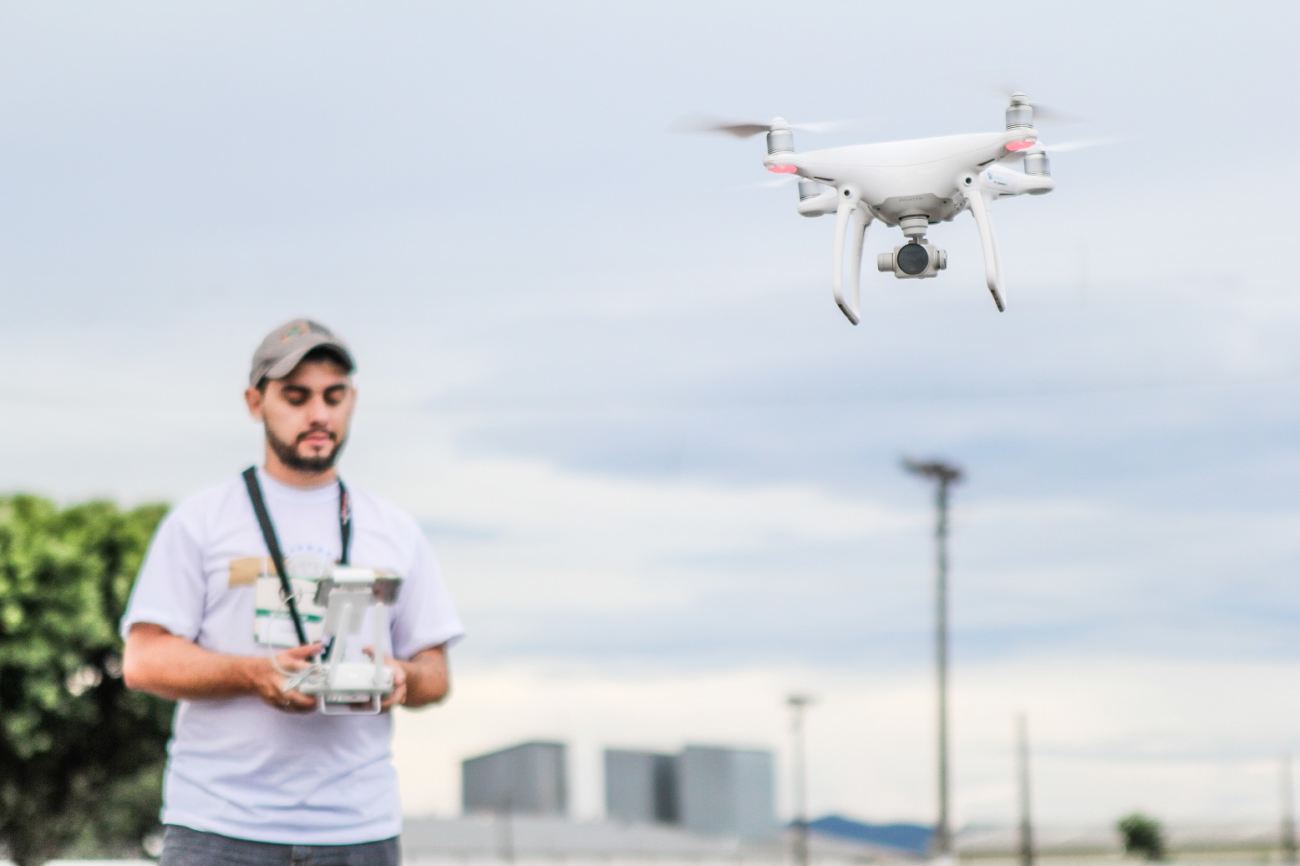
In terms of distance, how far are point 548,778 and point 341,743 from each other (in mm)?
88316

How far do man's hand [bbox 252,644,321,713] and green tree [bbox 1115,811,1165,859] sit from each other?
89409 millimetres

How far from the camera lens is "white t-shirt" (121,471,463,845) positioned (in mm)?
5316

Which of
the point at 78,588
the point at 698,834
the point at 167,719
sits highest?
the point at 78,588

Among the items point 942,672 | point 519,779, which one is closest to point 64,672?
point 942,672

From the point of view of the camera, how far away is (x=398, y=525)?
5.75 meters

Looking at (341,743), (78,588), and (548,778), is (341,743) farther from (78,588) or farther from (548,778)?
(548,778)

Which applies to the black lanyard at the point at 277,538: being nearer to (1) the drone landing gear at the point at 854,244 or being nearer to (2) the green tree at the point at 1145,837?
(1) the drone landing gear at the point at 854,244

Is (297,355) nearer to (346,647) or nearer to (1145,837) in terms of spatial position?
(346,647)

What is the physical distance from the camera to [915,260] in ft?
9.11

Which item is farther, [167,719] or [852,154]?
[167,719]

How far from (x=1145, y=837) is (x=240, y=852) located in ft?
296

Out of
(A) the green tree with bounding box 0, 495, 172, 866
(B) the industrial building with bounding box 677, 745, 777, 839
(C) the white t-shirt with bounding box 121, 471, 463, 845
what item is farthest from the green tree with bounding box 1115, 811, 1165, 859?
(C) the white t-shirt with bounding box 121, 471, 463, 845

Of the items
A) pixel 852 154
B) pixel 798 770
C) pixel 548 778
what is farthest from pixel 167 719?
pixel 548 778

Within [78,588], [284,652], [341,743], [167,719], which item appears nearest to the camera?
[284,652]
